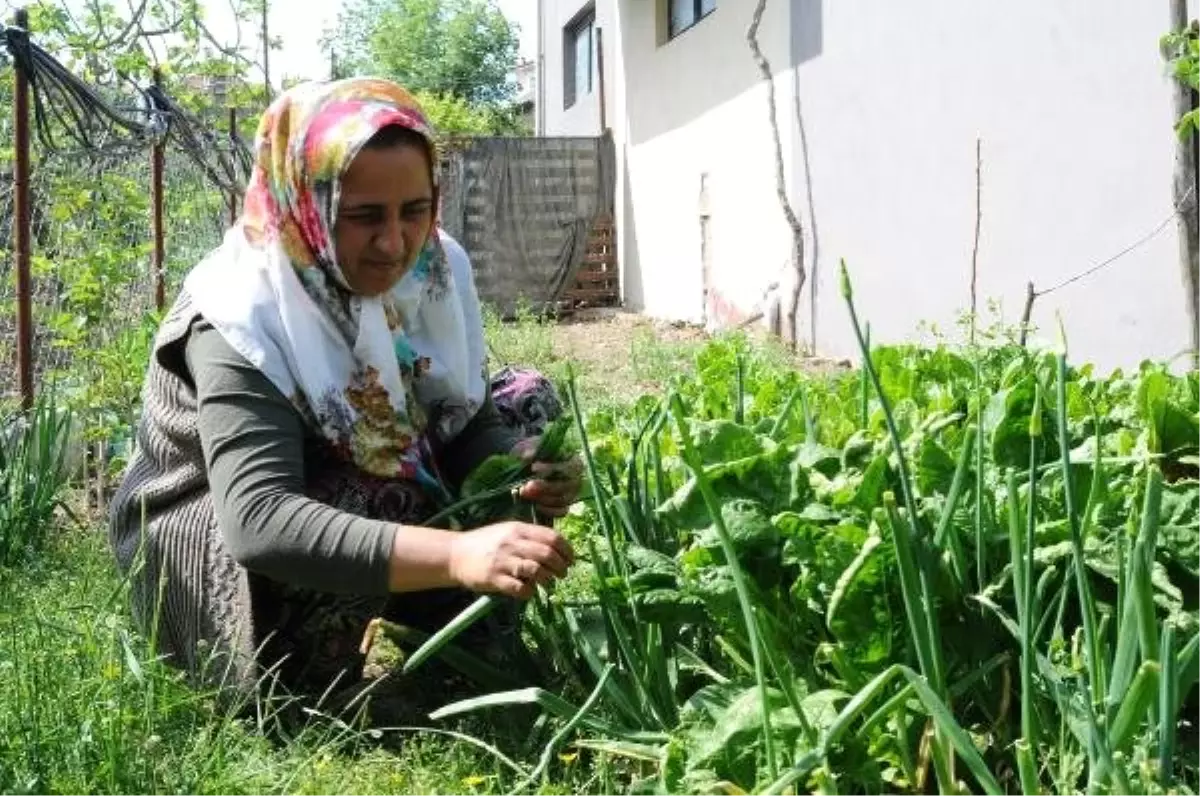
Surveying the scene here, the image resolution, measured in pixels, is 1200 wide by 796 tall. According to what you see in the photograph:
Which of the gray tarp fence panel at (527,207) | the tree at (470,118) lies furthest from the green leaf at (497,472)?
the tree at (470,118)

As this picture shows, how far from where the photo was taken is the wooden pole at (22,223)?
3.85 m

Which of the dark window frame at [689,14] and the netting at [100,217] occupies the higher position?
the dark window frame at [689,14]

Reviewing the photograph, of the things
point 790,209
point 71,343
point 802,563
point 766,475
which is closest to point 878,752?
point 802,563

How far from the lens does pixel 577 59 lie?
17.0 meters

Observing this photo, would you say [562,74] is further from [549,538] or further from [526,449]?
[549,538]

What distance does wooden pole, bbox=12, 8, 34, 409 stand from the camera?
385 centimetres

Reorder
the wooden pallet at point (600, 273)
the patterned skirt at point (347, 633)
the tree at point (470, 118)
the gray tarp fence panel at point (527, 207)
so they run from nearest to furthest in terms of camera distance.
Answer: the patterned skirt at point (347, 633) < the gray tarp fence panel at point (527, 207) < the wooden pallet at point (600, 273) < the tree at point (470, 118)

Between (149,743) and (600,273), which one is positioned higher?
(600,273)

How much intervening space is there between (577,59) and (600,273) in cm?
408

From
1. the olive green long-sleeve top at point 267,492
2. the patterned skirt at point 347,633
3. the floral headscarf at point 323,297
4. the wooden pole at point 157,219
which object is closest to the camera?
the olive green long-sleeve top at point 267,492

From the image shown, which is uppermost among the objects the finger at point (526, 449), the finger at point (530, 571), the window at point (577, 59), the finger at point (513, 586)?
the window at point (577, 59)

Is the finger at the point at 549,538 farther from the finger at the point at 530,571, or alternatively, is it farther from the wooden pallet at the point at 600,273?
the wooden pallet at the point at 600,273

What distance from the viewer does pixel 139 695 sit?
1.84 metres

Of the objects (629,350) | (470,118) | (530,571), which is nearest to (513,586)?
(530,571)
